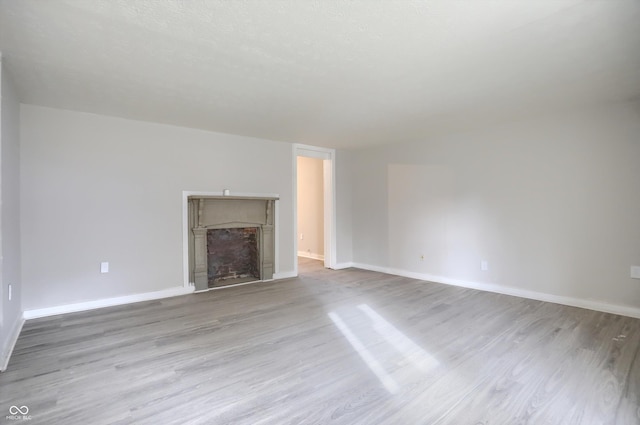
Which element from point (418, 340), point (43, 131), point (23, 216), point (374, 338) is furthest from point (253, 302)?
point (43, 131)

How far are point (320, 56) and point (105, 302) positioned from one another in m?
3.57

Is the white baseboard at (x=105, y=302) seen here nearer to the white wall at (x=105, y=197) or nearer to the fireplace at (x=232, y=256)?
the white wall at (x=105, y=197)

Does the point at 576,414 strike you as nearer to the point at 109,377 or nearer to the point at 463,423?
the point at 463,423

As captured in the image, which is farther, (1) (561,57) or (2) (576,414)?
(1) (561,57)

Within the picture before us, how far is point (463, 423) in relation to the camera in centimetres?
165

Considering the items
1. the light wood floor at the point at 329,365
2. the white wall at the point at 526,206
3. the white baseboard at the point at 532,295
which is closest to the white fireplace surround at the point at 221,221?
the light wood floor at the point at 329,365

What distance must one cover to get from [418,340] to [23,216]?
13.2ft

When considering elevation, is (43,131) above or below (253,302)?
above

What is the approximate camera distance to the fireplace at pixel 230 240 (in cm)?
434

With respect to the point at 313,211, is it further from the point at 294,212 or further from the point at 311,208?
the point at 294,212

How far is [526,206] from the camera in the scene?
155 inches

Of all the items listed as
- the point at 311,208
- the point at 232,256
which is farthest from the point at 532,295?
the point at 311,208

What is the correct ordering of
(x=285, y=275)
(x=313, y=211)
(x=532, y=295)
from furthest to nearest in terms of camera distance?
1. (x=313, y=211)
2. (x=285, y=275)
3. (x=532, y=295)

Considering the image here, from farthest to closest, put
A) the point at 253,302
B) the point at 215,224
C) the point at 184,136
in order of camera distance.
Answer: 1. the point at 215,224
2. the point at 184,136
3. the point at 253,302
